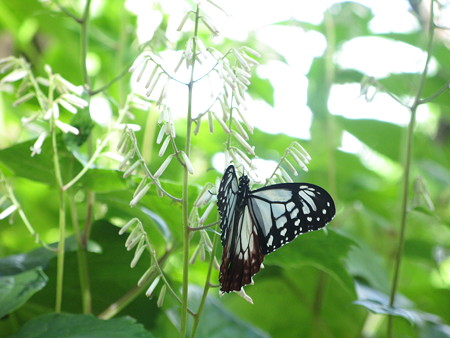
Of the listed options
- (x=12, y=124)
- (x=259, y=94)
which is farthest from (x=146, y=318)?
(x=12, y=124)

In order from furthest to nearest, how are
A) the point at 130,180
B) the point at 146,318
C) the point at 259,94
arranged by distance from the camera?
the point at 259,94
the point at 146,318
the point at 130,180

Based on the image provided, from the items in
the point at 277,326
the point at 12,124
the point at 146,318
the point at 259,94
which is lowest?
the point at 277,326

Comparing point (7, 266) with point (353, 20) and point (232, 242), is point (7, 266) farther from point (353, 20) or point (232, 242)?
point (353, 20)

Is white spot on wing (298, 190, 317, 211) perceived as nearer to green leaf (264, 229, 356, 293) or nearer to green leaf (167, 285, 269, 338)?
green leaf (264, 229, 356, 293)

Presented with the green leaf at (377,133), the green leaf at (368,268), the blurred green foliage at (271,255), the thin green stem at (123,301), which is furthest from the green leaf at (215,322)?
the green leaf at (377,133)

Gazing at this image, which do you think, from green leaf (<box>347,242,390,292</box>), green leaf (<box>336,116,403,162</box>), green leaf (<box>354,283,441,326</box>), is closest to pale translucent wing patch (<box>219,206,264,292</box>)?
green leaf (<box>354,283,441,326</box>)

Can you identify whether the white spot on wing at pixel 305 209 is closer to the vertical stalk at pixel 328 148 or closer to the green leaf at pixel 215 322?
the green leaf at pixel 215 322

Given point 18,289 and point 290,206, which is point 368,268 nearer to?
point 290,206

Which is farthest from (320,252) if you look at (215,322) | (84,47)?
(84,47)
